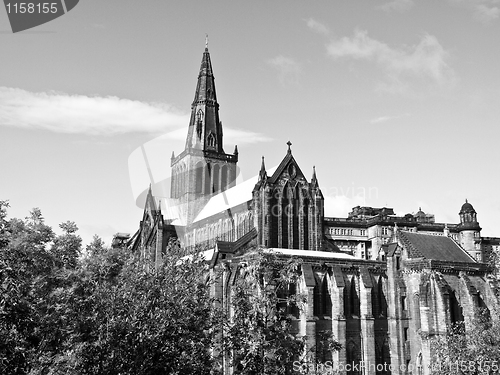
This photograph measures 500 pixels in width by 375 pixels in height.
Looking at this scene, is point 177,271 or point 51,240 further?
point 51,240

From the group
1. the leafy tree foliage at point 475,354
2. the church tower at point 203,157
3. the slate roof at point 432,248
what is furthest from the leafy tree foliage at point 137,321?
the church tower at point 203,157

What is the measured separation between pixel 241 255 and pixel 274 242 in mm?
6012

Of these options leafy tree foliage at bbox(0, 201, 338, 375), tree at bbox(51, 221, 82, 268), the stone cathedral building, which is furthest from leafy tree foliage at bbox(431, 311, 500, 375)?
tree at bbox(51, 221, 82, 268)

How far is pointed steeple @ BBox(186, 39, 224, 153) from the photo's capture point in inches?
4099

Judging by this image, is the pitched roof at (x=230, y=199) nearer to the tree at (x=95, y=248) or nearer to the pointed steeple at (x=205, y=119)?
the pointed steeple at (x=205, y=119)

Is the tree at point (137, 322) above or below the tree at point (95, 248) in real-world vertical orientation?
below

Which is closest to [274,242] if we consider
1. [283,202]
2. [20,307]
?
[283,202]

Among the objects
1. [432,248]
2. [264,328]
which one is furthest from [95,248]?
[432,248]

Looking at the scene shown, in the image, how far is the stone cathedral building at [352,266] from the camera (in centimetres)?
6131

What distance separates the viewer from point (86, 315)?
26.8m

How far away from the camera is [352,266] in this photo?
2554 inches

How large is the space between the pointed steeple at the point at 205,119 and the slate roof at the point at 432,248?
1833 inches

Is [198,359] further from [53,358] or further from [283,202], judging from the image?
[283,202]

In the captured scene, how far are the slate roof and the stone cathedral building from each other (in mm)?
182
